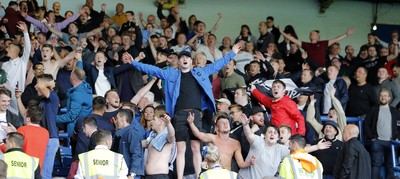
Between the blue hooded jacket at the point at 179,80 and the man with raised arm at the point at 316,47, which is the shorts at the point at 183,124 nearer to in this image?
the blue hooded jacket at the point at 179,80

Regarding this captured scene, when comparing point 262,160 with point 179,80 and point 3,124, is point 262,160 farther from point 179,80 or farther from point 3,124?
point 3,124

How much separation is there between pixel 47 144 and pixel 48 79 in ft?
3.53

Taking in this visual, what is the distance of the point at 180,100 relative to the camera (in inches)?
475

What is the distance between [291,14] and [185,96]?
10378 mm

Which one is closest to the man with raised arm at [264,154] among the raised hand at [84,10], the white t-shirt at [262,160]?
the white t-shirt at [262,160]

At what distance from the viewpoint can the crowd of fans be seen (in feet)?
36.9

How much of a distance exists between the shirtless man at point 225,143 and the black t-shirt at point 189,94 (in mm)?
382

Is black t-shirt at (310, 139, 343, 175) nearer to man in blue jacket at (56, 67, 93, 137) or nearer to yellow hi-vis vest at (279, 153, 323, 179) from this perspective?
yellow hi-vis vest at (279, 153, 323, 179)

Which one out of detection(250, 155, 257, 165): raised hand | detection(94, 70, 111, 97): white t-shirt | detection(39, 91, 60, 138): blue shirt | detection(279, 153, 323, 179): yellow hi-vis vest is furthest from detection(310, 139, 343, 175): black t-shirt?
detection(39, 91, 60, 138): blue shirt

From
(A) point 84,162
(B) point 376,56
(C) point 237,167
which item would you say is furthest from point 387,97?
(A) point 84,162

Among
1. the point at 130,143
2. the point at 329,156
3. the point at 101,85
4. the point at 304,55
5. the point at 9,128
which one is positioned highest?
the point at 304,55

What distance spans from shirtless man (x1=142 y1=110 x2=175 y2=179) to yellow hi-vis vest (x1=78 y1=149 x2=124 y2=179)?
5.11ft

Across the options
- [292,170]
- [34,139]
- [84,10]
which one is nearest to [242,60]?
[84,10]

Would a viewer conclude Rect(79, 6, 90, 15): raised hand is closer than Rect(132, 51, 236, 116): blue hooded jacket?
No
